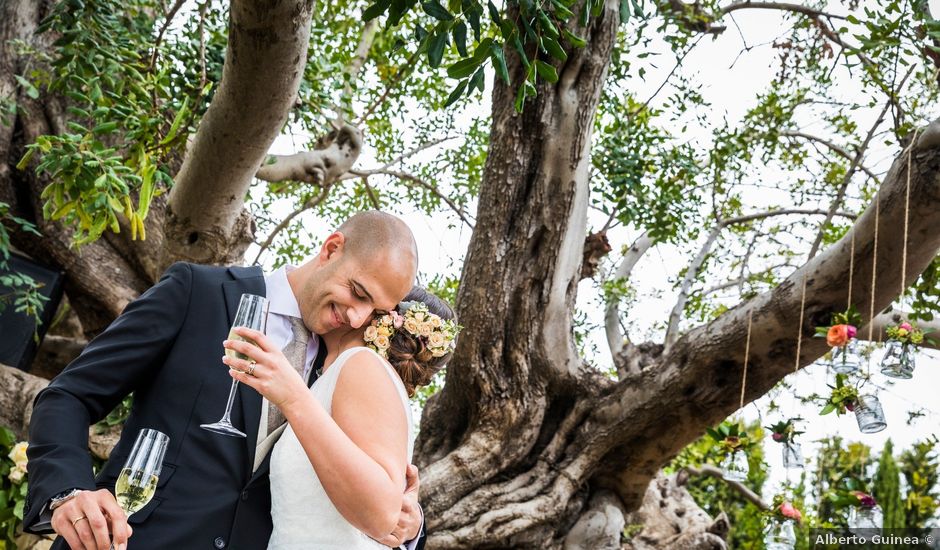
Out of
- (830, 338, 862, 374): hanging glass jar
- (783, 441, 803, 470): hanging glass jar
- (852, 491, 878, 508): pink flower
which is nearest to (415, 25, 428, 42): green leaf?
(830, 338, 862, 374): hanging glass jar

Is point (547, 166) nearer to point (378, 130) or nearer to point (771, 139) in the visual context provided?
point (771, 139)

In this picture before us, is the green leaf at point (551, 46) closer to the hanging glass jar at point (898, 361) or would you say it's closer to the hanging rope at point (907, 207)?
the hanging rope at point (907, 207)

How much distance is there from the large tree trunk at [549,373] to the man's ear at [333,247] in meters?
2.48

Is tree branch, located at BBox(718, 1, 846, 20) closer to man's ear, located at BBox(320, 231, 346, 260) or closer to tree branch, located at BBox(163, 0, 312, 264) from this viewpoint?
tree branch, located at BBox(163, 0, 312, 264)

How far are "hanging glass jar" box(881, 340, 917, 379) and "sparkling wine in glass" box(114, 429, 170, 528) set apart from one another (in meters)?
3.30

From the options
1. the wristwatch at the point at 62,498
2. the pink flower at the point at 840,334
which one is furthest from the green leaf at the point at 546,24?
the pink flower at the point at 840,334

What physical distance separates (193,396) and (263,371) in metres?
0.42

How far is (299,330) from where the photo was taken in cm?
221

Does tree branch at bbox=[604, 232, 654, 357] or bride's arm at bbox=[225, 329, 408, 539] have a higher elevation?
tree branch at bbox=[604, 232, 654, 357]

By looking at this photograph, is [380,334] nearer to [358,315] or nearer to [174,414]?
[358,315]

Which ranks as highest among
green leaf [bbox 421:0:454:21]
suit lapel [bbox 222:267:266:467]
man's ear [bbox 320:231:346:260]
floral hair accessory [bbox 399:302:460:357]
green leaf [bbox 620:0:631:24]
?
green leaf [bbox 620:0:631:24]

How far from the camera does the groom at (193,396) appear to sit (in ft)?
5.67

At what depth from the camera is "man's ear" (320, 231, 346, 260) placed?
2221 mm

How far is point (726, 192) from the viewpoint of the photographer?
671 cm
